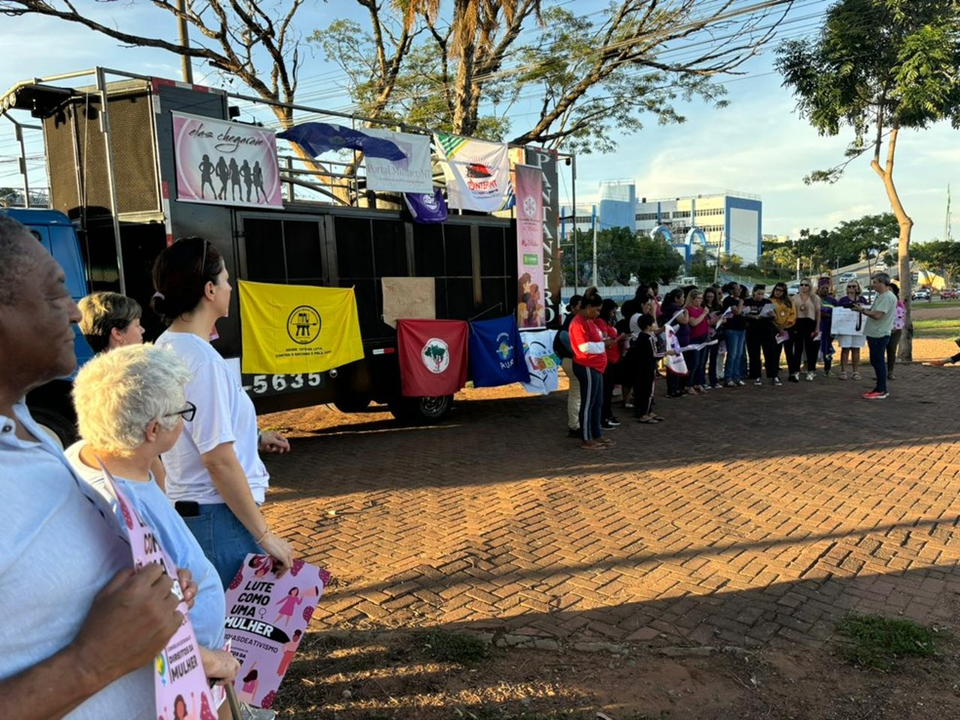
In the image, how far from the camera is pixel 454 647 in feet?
11.4

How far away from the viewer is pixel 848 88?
1370 centimetres

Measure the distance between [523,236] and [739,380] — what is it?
16.3ft

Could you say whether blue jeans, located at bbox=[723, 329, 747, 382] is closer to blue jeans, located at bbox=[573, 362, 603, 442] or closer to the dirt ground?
blue jeans, located at bbox=[573, 362, 603, 442]

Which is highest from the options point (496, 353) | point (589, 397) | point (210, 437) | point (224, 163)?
point (224, 163)

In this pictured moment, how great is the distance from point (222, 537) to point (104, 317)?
6.15 feet

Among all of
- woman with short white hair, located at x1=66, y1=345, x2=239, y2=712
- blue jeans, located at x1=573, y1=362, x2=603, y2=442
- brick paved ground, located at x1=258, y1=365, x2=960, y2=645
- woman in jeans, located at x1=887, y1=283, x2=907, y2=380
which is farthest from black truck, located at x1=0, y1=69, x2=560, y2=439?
woman in jeans, located at x1=887, y1=283, x2=907, y2=380

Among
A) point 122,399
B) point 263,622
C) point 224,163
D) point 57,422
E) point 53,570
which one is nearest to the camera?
point 53,570

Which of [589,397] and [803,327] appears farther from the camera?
[803,327]

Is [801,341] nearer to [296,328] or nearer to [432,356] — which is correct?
[432,356]

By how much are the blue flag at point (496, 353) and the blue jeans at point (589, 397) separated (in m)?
2.29

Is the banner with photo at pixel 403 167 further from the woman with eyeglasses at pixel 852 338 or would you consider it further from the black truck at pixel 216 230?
the woman with eyeglasses at pixel 852 338

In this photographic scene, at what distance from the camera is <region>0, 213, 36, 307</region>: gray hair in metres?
1.17

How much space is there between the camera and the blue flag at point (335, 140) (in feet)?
26.1

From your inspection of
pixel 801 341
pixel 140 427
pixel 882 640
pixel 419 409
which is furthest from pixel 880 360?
pixel 140 427
